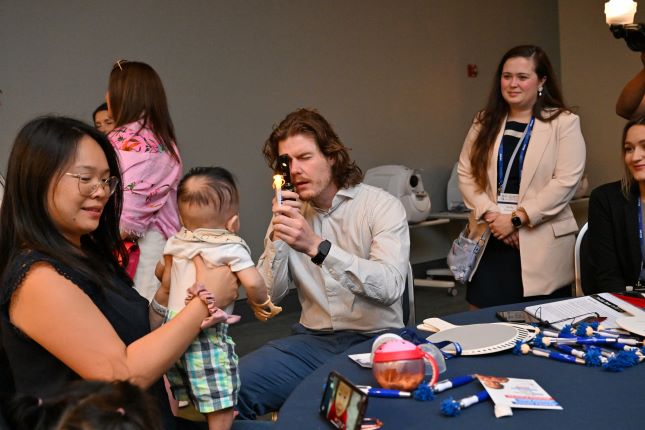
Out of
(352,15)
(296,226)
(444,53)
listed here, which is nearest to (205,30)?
(352,15)

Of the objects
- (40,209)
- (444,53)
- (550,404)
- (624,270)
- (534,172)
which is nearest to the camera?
(550,404)

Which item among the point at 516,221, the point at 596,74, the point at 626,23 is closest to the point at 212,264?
the point at 516,221

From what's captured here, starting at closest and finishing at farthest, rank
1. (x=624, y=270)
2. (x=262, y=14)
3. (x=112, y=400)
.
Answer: (x=112, y=400), (x=624, y=270), (x=262, y=14)

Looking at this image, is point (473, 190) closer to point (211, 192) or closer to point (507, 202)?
point (507, 202)

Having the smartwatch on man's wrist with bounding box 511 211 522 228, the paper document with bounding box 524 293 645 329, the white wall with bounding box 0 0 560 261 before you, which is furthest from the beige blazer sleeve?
the white wall with bounding box 0 0 560 261

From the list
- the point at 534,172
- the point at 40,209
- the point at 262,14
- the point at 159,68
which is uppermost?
the point at 262,14

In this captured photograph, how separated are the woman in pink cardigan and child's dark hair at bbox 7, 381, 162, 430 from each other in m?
1.86

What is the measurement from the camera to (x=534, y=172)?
3109mm

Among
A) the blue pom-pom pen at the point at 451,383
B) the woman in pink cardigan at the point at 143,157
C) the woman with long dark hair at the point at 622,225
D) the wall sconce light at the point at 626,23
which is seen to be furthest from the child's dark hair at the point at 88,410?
the wall sconce light at the point at 626,23

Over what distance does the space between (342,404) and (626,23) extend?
8.48ft

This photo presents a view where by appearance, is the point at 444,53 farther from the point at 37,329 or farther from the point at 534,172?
the point at 37,329

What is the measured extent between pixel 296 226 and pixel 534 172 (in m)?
1.42

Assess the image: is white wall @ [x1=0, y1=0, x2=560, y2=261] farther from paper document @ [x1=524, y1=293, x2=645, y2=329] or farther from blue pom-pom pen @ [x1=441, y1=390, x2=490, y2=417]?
blue pom-pom pen @ [x1=441, y1=390, x2=490, y2=417]

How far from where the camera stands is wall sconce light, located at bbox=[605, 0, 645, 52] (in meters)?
3.08
